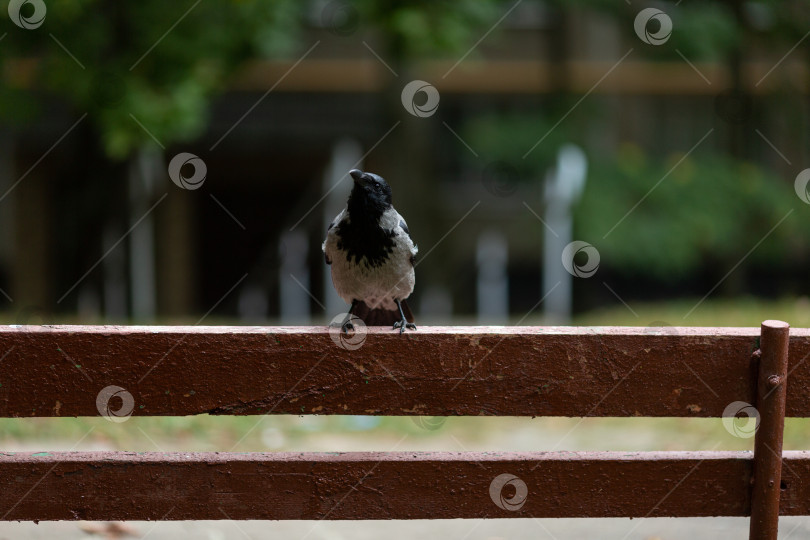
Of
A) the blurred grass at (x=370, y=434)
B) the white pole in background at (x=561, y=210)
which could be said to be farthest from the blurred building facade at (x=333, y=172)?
the blurred grass at (x=370, y=434)

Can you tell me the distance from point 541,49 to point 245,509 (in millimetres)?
13843

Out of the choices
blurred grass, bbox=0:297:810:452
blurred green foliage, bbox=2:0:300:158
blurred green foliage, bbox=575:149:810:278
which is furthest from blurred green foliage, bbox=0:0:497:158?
blurred grass, bbox=0:297:810:452

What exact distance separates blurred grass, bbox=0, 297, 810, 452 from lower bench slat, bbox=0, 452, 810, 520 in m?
2.32

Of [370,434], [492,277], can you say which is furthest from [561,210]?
[370,434]

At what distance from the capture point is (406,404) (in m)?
2.49

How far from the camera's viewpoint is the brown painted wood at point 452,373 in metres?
2.45

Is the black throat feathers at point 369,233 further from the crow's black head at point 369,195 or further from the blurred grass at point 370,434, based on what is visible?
the blurred grass at point 370,434

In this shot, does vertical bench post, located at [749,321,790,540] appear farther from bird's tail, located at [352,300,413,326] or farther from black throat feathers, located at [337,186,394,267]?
bird's tail, located at [352,300,413,326]

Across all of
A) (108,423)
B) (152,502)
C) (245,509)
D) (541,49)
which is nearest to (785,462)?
(245,509)

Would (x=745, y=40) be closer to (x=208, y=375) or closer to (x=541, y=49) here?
(x=541, y=49)

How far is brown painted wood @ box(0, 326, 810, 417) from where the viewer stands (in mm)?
2453

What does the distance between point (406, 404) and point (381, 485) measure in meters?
0.25

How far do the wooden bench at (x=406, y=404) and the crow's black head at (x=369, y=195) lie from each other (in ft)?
4.15

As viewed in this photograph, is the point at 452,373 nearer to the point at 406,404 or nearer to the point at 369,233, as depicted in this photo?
the point at 406,404
